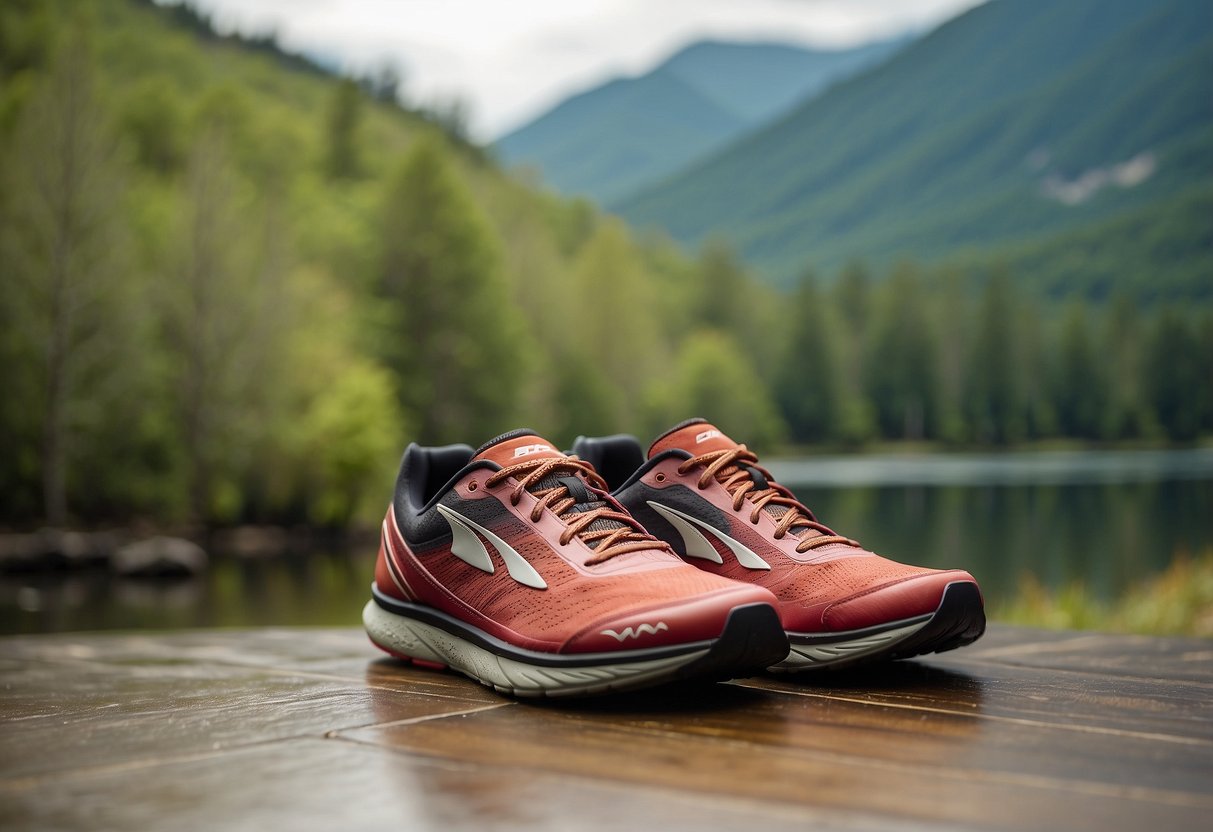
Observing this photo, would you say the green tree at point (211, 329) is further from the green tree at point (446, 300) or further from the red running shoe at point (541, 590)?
the red running shoe at point (541, 590)

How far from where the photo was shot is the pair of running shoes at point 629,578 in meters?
1.59

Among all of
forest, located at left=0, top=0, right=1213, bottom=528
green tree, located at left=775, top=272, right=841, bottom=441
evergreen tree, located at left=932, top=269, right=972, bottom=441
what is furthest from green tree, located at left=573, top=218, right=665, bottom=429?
evergreen tree, located at left=932, top=269, right=972, bottom=441

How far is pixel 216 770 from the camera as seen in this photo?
1.23 meters

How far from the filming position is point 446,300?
38094 millimetres

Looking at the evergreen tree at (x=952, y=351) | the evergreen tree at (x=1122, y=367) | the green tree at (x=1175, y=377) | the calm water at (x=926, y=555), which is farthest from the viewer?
the evergreen tree at (x=952, y=351)

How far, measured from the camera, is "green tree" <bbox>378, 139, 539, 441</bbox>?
37812 millimetres

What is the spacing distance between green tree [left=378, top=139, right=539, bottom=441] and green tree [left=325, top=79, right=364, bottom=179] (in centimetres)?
2018

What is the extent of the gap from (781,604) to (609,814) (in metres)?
0.92

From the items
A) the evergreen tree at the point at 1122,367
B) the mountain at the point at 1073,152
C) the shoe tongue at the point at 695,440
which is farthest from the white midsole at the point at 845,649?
the mountain at the point at 1073,152

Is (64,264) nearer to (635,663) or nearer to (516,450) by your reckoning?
(516,450)

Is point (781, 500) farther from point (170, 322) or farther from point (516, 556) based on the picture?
point (170, 322)

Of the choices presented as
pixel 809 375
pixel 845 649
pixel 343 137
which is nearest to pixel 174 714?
pixel 845 649

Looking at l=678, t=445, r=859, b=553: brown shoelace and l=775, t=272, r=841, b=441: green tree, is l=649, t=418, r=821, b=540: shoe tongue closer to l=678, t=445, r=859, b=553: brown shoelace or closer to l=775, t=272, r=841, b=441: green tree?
l=678, t=445, r=859, b=553: brown shoelace

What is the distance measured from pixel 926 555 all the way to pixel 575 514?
18.4m
